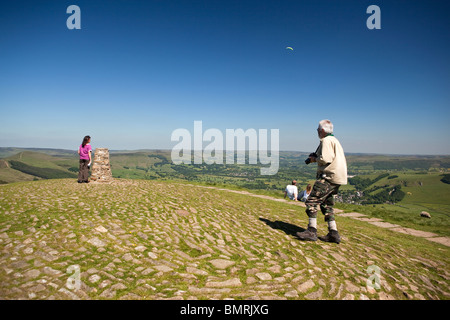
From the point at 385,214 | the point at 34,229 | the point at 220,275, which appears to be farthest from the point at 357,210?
the point at 34,229

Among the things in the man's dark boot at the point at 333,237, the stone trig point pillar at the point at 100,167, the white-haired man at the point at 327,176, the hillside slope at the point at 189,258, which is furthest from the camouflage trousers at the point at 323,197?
the stone trig point pillar at the point at 100,167

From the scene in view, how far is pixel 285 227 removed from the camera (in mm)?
7816

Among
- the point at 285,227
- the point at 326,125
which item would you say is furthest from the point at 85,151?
the point at 326,125

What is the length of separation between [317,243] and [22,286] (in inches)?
279

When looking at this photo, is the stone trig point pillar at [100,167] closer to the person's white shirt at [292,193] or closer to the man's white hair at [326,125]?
the person's white shirt at [292,193]

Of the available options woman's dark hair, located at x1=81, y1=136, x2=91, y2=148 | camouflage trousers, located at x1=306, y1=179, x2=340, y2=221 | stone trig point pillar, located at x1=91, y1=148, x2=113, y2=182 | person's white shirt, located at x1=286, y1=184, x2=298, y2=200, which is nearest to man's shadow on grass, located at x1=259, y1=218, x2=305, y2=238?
camouflage trousers, located at x1=306, y1=179, x2=340, y2=221

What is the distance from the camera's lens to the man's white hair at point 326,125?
628 centimetres

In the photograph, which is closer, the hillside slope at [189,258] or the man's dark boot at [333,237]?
the hillside slope at [189,258]

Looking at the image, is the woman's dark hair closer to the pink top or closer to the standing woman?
the standing woman

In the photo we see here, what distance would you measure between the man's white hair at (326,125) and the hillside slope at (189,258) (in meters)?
3.62

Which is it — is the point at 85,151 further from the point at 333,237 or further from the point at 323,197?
the point at 333,237

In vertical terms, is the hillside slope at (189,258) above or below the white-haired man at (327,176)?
below

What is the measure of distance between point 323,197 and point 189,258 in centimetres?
438
